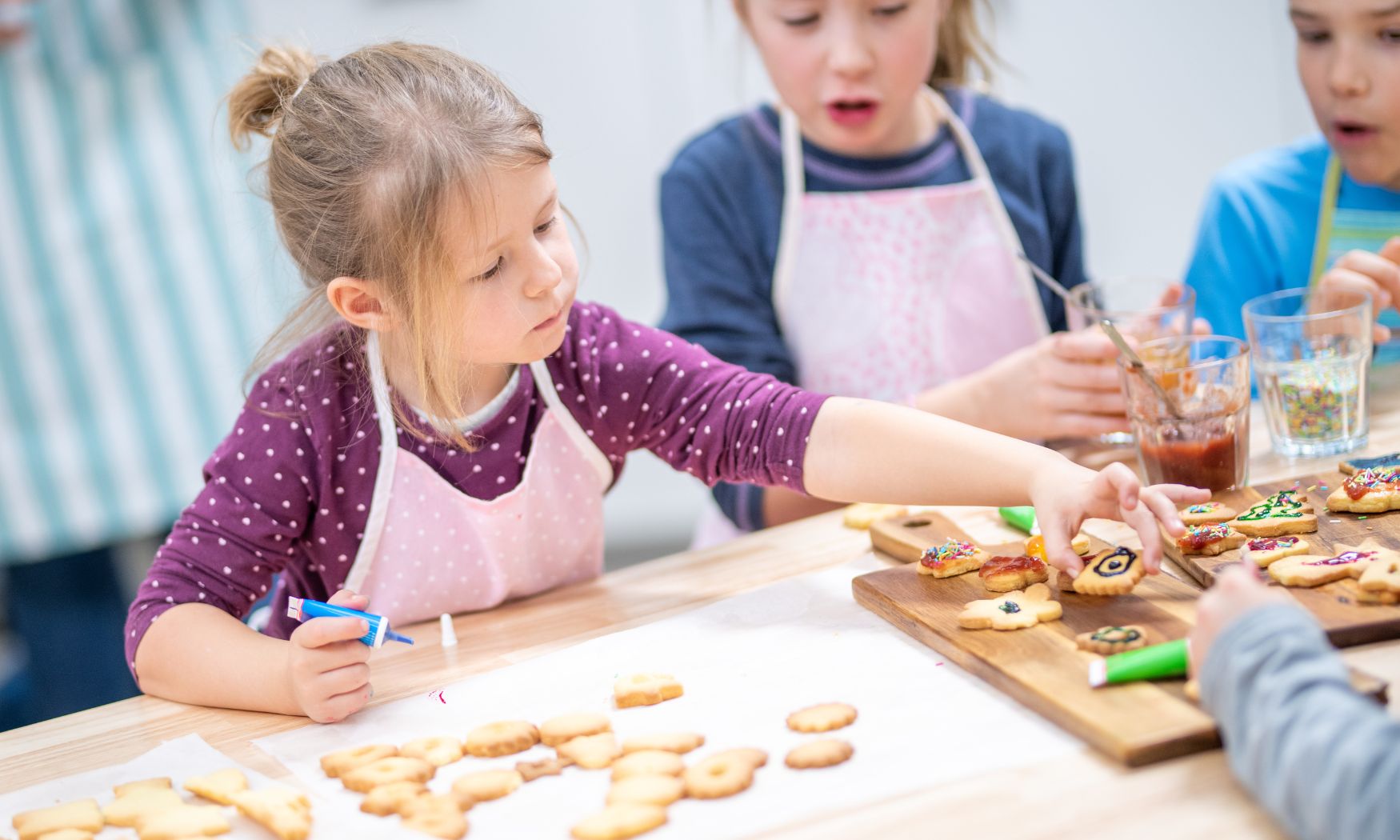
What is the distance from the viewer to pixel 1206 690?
0.71m

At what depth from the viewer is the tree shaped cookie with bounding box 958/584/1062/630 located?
871 millimetres

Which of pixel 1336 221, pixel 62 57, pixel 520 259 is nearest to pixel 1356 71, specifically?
pixel 1336 221

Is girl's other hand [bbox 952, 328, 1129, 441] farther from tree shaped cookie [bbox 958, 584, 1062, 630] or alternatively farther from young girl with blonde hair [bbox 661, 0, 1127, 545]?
tree shaped cookie [bbox 958, 584, 1062, 630]

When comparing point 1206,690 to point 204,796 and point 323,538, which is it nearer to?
point 204,796

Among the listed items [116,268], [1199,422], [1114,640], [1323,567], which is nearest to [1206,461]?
[1199,422]

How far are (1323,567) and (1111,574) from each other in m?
0.14

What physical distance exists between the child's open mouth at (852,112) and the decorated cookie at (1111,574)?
77 centimetres

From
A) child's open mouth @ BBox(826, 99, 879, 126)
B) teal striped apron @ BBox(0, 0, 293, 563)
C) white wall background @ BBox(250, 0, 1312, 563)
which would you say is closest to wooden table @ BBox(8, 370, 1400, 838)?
child's open mouth @ BBox(826, 99, 879, 126)

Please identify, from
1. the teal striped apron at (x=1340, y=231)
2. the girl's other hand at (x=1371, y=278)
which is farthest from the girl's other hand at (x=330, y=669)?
the teal striped apron at (x=1340, y=231)

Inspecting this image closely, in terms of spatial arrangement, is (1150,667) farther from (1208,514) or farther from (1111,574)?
(1208,514)

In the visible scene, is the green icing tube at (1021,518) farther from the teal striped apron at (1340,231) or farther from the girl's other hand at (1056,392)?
the teal striped apron at (1340,231)

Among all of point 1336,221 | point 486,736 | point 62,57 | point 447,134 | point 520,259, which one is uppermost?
point 62,57

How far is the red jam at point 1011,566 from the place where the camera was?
95cm

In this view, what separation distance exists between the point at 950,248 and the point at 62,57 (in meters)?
2.01
